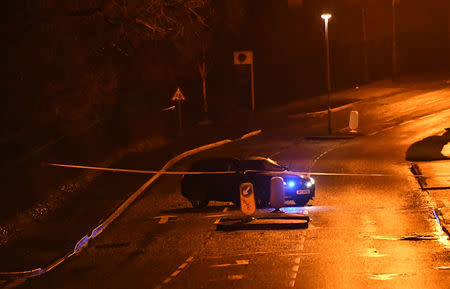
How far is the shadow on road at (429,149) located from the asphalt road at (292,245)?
1.20m

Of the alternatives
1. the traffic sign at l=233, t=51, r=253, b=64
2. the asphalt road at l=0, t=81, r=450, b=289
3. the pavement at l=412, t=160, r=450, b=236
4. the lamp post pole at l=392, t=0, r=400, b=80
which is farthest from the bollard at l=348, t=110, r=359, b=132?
the lamp post pole at l=392, t=0, r=400, b=80

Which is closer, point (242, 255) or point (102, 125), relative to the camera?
point (242, 255)

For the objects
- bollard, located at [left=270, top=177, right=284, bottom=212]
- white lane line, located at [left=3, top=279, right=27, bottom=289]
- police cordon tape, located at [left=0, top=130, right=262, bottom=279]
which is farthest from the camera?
bollard, located at [left=270, top=177, right=284, bottom=212]

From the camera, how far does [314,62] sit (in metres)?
62.9

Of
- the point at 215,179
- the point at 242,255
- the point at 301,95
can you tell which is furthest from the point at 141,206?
the point at 301,95

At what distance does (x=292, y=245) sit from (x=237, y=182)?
20.4 ft

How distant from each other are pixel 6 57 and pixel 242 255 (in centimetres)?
1195

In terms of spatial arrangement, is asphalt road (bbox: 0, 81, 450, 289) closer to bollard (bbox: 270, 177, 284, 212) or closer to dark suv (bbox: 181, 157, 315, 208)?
dark suv (bbox: 181, 157, 315, 208)

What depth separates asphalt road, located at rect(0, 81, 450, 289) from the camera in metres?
14.5

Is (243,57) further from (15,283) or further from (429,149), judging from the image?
(15,283)

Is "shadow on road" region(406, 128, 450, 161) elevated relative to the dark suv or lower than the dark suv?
lower

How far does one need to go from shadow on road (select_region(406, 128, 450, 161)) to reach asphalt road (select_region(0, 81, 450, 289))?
1200 mm

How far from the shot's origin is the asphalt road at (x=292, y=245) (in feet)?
47.6

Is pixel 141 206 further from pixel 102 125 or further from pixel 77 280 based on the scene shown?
pixel 102 125
